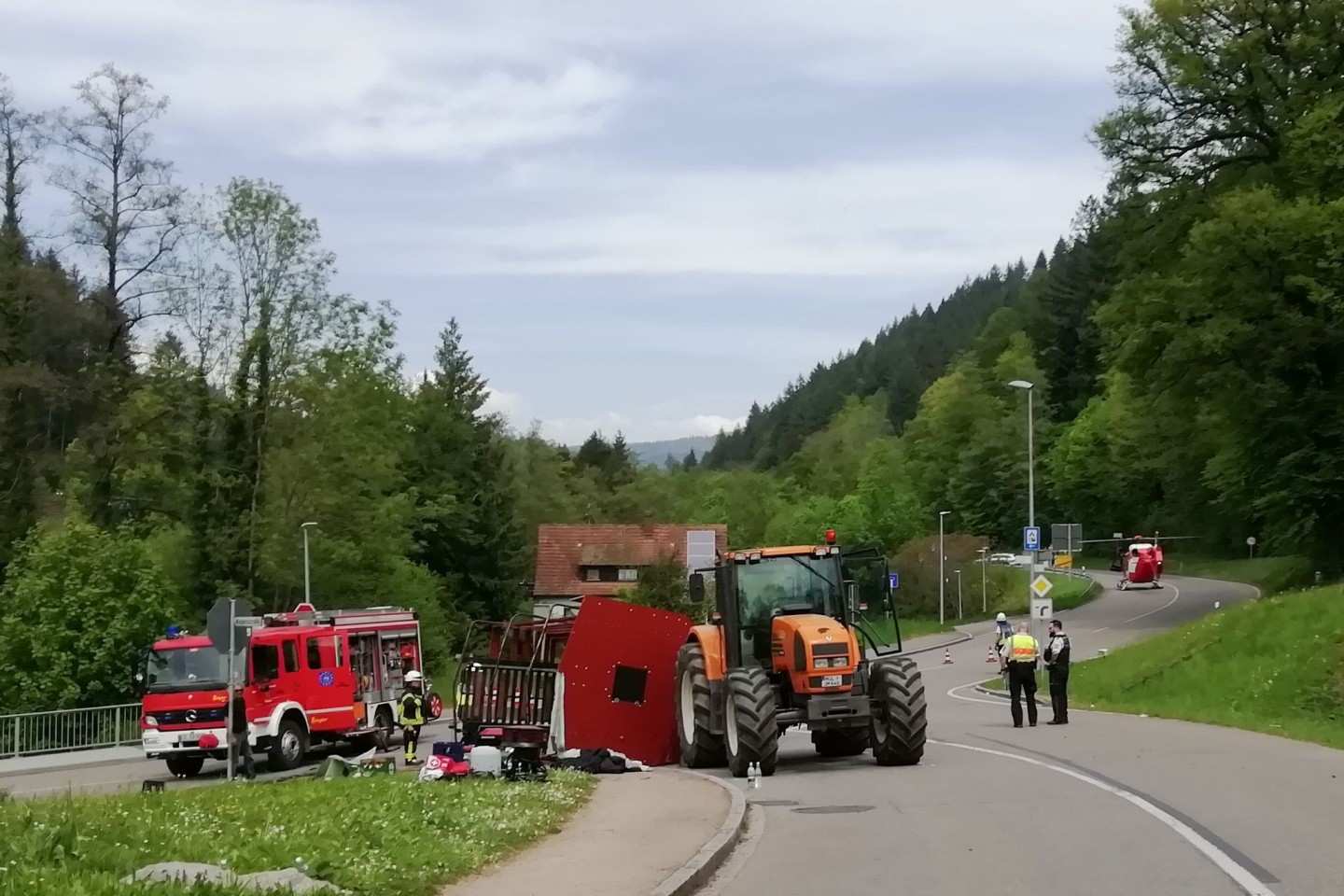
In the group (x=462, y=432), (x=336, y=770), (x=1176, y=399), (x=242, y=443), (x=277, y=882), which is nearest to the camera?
(x=277, y=882)

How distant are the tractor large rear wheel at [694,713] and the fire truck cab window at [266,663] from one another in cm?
1032

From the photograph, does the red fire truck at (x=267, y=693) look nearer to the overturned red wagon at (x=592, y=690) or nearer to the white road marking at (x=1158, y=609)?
the overturned red wagon at (x=592, y=690)

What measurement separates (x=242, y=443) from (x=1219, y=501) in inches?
1304

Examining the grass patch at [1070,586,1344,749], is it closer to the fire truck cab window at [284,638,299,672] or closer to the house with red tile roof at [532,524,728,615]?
the fire truck cab window at [284,638,299,672]

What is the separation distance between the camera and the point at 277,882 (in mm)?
8844

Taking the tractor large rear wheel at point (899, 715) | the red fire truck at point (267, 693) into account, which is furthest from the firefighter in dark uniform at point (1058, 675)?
the red fire truck at point (267, 693)

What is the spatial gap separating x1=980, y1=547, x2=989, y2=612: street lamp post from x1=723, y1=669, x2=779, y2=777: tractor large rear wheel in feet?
213

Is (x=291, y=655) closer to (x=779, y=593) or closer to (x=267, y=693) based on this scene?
(x=267, y=693)

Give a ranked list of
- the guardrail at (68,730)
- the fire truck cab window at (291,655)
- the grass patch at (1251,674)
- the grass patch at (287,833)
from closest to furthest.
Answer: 1. the grass patch at (287,833)
2. the grass patch at (1251,674)
3. the fire truck cab window at (291,655)
4. the guardrail at (68,730)

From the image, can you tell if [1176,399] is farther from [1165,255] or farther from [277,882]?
[277,882]

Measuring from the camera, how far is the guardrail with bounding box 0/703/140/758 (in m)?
33.7

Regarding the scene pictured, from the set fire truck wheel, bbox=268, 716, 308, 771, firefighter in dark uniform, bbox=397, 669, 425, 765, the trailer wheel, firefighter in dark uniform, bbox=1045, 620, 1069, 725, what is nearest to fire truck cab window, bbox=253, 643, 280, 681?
fire truck wheel, bbox=268, 716, 308, 771

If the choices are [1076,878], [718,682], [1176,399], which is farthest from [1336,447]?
[1076,878]

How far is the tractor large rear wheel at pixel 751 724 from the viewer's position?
1847 centimetres
